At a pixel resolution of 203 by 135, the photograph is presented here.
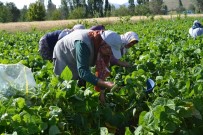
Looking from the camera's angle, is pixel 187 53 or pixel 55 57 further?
pixel 187 53

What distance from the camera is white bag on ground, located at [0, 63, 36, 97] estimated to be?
3459 millimetres

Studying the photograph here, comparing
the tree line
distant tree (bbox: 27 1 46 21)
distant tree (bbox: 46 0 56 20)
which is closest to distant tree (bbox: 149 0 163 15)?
the tree line

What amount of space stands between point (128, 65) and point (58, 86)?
173cm

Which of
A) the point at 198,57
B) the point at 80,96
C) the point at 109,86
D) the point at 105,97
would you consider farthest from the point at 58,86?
the point at 198,57

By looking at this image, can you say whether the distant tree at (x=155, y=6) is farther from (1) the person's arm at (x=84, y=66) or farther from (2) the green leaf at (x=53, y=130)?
(2) the green leaf at (x=53, y=130)

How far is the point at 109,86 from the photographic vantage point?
142 inches

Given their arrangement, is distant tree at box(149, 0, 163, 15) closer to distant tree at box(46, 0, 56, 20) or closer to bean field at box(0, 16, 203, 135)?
distant tree at box(46, 0, 56, 20)

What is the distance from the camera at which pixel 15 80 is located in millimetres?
3576

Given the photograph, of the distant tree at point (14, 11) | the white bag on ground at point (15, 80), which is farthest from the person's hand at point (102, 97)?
the distant tree at point (14, 11)

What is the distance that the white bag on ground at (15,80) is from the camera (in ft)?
11.3

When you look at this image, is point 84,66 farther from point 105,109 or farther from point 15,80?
point 15,80

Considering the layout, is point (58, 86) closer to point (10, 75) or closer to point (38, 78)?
point (10, 75)

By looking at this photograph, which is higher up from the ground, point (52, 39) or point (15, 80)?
point (52, 39)

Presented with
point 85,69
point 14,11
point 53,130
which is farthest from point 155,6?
point 53,130
